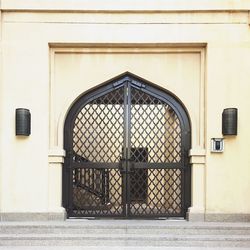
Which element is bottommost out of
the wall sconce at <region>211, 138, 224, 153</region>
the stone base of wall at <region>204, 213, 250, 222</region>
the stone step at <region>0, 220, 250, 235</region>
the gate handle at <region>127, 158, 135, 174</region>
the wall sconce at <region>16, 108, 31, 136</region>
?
the stone step at <region>0, 220, 250, 235</region>

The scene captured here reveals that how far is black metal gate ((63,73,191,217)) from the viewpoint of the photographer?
8.82m

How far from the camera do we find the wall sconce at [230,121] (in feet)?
27.2

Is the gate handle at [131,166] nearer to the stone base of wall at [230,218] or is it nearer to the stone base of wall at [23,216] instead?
the stone base of wall at [230,218]

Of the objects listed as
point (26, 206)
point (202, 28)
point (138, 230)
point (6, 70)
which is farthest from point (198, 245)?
point (6, 70)

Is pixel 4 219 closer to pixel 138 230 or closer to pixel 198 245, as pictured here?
pixel 138 230

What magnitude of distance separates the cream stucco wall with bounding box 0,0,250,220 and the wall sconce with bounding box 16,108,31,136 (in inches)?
5.9

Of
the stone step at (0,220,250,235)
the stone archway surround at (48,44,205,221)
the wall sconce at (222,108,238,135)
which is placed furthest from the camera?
the stone archway surround at (48,44,205,221)

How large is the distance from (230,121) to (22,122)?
3780mm

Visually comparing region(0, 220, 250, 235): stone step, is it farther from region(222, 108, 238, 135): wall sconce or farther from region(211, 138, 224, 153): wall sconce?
region(222, 108, 238, 135): wall sconce

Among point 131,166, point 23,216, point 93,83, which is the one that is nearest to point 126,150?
point 131,166

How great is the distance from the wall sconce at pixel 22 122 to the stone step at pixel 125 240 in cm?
185

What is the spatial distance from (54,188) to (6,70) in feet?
7.78

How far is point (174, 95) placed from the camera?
878cm

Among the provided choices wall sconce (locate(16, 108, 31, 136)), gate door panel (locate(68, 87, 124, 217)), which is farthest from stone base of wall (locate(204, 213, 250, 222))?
wall sconce (locate(16, 108, 31, 136))
